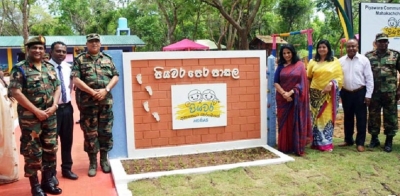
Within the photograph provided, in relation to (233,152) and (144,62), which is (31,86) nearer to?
(144,62)

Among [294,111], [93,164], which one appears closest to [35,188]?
[93,164]

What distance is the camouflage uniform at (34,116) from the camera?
3.25 metres

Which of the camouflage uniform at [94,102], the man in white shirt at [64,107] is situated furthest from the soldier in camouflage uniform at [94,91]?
the man in white shirt at [64,107]

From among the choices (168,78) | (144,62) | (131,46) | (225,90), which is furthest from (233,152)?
(131,46)

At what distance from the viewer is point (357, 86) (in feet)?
15.5

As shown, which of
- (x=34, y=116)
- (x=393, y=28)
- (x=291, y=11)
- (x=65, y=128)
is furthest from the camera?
(x=291, y=11)

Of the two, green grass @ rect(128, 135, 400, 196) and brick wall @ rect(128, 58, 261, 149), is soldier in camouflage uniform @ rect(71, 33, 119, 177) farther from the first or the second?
green grass @ rect(128, 135, 400, 196)

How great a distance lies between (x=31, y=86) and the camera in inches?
128

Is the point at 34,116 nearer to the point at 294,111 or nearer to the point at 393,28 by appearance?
the point at 294,111

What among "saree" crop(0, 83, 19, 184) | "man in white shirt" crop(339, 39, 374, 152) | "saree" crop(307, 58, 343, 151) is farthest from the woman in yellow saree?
"saree" crop(0, 83, 19, 184)

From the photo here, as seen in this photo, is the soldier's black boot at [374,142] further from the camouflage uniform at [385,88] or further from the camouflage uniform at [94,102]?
the camouflage uniform at [94,102]

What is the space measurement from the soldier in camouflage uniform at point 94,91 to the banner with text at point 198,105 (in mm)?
908

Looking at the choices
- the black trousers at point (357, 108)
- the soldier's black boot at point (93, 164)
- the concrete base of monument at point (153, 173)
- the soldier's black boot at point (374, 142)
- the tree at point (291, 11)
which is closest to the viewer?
the concrete base of monument at point (153, 173)

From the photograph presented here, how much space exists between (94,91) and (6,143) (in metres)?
1.04
